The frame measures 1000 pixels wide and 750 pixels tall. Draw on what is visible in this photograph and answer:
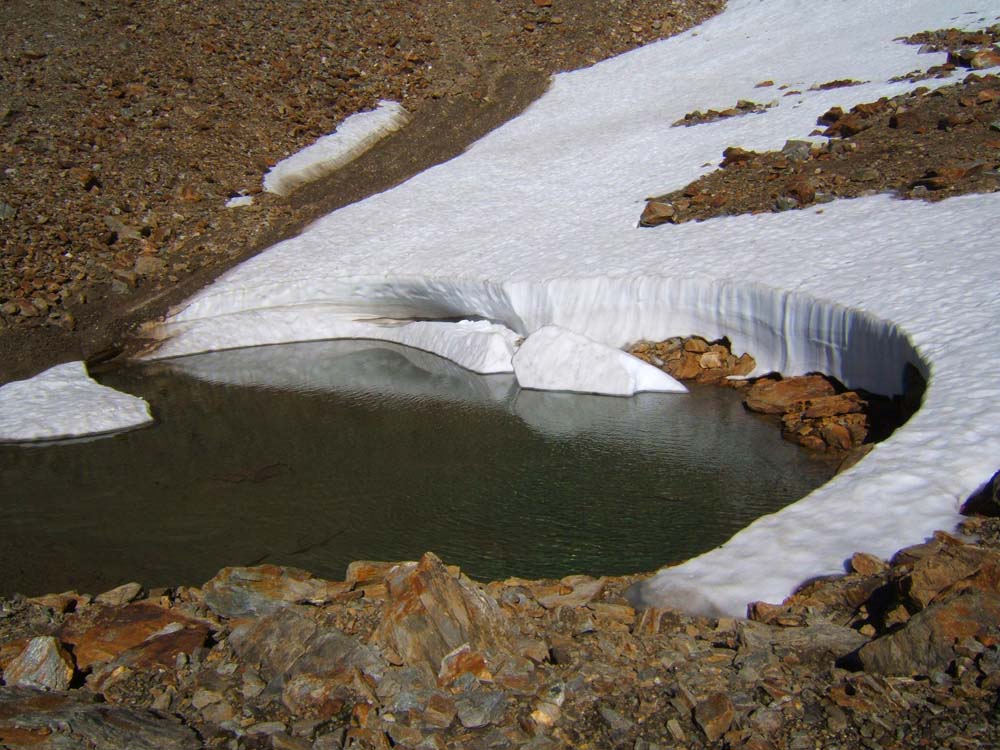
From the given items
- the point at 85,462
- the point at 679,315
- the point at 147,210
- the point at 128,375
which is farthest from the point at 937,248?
the point at 147,210

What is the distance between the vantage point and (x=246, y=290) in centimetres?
1563

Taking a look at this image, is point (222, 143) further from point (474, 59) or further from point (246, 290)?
point (474, 59)

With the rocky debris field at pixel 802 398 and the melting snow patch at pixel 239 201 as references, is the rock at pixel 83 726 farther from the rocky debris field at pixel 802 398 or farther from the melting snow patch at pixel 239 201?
the melting snow patch at pixel 239 201

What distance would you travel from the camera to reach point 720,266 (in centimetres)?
1180

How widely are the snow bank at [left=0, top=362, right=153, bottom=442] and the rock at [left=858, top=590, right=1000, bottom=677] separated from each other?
10.2m

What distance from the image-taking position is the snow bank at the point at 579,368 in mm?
11500

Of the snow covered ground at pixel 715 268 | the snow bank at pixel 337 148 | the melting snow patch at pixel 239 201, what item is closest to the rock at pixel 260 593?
the snow covered ground at pixel 715 268

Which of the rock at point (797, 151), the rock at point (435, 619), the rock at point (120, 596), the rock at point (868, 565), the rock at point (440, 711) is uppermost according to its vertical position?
the rock at point (797, 151)

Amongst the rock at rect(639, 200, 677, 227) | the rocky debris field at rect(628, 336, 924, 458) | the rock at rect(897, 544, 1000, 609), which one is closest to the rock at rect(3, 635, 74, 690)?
the rock at rect(897, 544, 1000, 609)

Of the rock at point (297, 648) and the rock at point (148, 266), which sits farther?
the rock at point (148, 266)

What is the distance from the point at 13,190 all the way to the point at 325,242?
6.01 meters

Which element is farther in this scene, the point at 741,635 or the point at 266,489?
the point at 266,489

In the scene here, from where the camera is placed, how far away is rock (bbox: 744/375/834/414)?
33.1 ft

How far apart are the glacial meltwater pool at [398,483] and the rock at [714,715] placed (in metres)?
2.93
